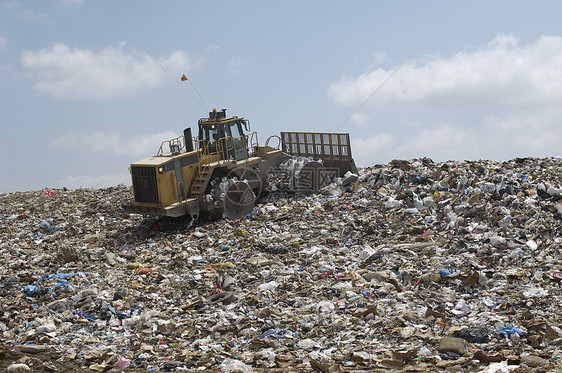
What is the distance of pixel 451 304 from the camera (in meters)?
7.83

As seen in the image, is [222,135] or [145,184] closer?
[145,184]

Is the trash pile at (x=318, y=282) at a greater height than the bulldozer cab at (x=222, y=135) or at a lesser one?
lesser

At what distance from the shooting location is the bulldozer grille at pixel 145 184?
12625 millimetres

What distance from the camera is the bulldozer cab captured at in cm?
1377

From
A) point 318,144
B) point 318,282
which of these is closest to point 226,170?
point 318,144

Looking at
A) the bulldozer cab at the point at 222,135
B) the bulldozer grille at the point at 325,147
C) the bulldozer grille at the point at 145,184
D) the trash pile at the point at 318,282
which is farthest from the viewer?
the bulldozer grille at the point at 325,147

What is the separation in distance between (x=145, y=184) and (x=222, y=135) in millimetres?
2283

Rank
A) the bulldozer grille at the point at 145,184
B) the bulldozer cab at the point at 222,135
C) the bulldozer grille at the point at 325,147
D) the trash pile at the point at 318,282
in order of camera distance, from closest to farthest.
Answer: the trash pile at the point at 318,282 → the bulldozer grille at the point at 145,184 → the bulldozer cab at the point at 222,135 → the bulldozer grille at the point at 325,147

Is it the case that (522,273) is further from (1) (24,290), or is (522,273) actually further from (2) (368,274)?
(1) (24,290)

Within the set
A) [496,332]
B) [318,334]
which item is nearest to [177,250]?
[318,334]

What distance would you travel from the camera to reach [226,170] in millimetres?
13789

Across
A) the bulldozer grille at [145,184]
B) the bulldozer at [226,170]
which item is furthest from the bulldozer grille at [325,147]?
the bulldozer grille at [145,184]

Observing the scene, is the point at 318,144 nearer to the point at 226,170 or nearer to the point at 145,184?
the point at 226,170

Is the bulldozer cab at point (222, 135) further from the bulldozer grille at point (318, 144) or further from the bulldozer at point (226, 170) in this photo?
the bulldozer grille at point (318, 144)
